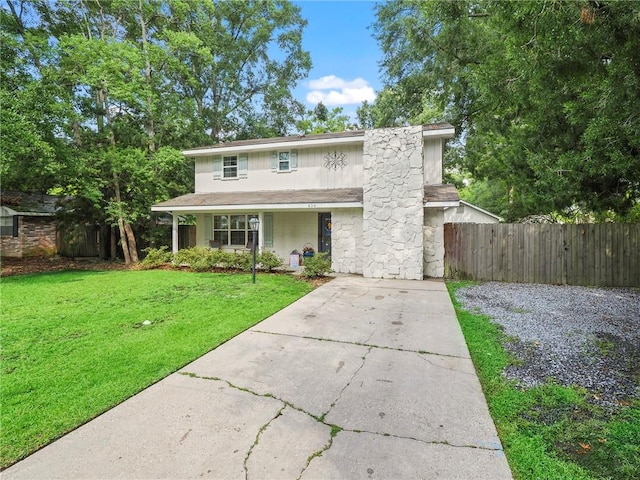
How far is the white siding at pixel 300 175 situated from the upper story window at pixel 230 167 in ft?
0.86

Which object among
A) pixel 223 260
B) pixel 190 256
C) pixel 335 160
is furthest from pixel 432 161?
pixel 190 256

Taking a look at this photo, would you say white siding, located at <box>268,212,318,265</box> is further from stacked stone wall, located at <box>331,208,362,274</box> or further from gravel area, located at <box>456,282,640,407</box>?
gravel area, located at <box>456,282,640,407</box>

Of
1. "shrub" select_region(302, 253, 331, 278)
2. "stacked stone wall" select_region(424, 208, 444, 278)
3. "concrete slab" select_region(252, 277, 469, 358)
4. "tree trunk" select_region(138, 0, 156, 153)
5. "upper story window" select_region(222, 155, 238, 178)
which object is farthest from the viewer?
"upper story window" select_region(222, 155, 238, 178)

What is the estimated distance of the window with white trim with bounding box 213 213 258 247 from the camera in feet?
44.6

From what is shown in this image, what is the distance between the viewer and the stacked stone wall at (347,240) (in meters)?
10.7

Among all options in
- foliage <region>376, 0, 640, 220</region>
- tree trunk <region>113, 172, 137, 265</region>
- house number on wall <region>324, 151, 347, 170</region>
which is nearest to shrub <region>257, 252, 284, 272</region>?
house number on wall <region>324, 151, 347, 170</region>

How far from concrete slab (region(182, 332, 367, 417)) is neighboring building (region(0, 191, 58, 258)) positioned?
58.0ft

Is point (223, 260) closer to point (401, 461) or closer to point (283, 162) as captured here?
point (283, 162)

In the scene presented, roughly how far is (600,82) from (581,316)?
3.96 metres

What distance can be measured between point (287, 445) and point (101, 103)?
55.8ft

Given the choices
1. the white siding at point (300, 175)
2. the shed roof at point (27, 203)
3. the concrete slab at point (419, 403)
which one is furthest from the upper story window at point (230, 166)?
the concrete slab at point (419, 403)

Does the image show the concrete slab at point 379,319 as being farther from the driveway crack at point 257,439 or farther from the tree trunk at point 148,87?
the tree trunk at point 148,87

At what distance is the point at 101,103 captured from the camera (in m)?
14.3

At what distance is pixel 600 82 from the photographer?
17.1 feet
